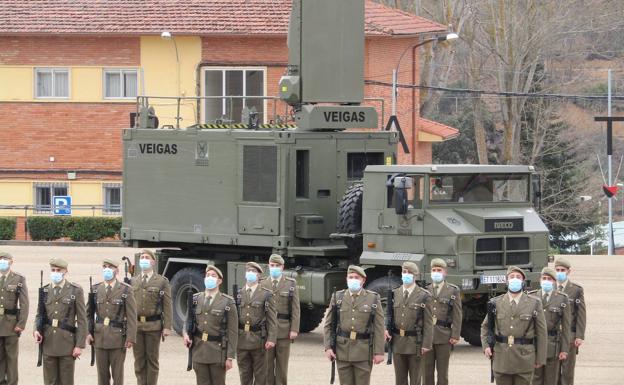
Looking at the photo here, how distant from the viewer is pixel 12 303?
1750cm

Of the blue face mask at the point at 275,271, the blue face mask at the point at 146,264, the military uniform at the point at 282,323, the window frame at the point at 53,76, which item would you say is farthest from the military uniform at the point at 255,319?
the window frame at the point at 53,76

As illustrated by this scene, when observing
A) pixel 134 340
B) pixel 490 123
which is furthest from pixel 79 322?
pixel 490 123

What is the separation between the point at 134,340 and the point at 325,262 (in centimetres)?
587

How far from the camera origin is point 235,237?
22609 mm

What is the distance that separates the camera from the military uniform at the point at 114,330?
55.5 ft

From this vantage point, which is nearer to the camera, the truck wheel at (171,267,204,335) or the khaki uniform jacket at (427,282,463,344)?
the khaki uniform jacket at (427,282,463,344)

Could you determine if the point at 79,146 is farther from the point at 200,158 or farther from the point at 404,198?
the point at 404,198

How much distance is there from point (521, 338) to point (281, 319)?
3.60 meters

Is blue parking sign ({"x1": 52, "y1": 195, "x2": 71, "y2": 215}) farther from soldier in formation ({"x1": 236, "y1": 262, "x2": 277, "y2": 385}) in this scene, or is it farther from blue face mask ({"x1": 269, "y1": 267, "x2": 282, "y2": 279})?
soldier in formation ({"x1": 236, "y1": 262, "x2": 277, "y2": 385})

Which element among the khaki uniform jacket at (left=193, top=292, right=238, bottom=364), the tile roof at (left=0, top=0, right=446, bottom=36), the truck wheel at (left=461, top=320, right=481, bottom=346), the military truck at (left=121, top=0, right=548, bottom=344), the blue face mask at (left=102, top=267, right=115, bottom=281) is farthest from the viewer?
the tile roof at (left=0, top=0, right=446, bottom=36)

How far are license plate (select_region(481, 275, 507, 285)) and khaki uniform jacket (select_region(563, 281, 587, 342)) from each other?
3.05m

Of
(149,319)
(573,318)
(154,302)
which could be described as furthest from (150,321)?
(573,318)

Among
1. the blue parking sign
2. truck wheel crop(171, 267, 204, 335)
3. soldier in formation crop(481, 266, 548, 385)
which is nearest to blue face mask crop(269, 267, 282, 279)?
soldier in formation crop(481, 266, 548, 385)

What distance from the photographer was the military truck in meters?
20.9
